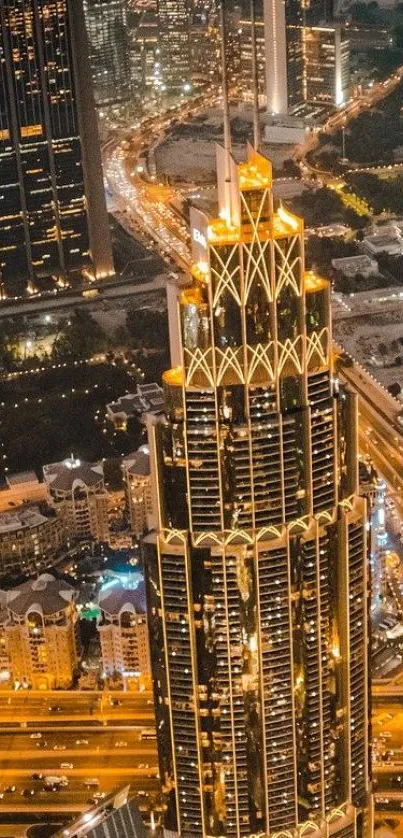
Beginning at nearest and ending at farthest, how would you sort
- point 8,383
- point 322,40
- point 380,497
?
point 380,497 < point 8,383 < point 322,40

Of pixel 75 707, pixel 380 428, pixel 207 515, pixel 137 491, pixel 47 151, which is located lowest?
pixel 75 707

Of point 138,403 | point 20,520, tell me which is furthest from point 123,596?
point 138,403

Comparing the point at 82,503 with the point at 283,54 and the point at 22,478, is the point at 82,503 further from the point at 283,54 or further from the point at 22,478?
the point at 283,54

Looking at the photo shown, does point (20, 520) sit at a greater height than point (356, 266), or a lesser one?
greater

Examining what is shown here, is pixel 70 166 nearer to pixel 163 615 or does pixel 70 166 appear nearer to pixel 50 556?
pixel 50 556

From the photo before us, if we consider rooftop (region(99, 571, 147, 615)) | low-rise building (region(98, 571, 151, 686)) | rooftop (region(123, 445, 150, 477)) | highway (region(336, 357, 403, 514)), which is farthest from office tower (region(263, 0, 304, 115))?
low-rise building (region(98, 571, 151, 686))

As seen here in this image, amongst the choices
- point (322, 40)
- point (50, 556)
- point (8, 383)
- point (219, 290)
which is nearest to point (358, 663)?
point (219, 290)

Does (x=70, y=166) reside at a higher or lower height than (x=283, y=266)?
lower
